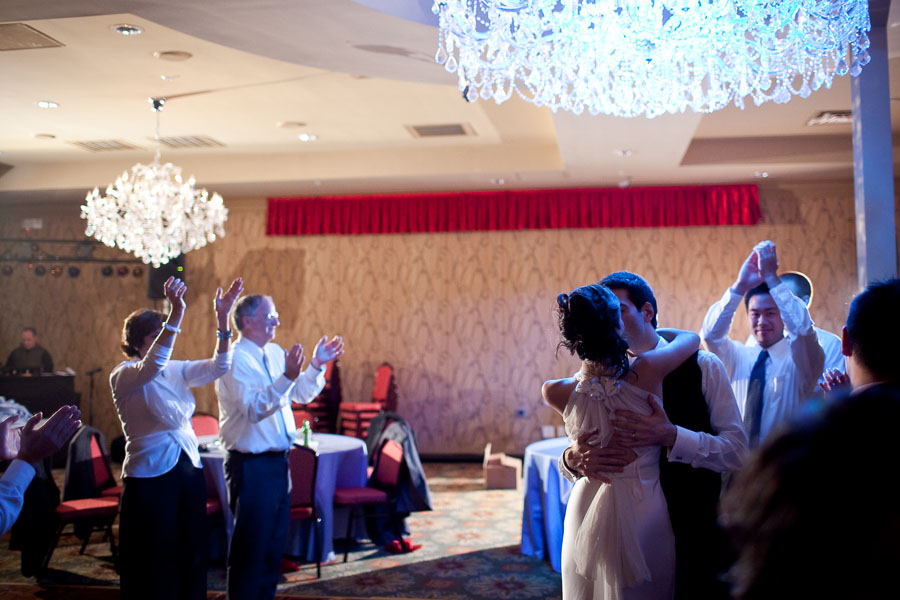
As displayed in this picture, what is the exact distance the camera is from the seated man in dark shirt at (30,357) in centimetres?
962

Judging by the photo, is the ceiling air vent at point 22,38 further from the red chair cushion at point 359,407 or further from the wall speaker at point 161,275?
the red chair cushion at point 359,407

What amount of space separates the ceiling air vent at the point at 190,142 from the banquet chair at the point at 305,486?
486cm

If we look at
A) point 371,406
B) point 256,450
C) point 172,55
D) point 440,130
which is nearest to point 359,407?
point 371,406

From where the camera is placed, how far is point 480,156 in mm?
8891

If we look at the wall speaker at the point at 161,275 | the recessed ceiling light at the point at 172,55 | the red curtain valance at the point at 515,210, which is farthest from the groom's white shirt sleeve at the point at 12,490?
the wall speaker at the point at 161,275

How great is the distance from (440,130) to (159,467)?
5.53 m

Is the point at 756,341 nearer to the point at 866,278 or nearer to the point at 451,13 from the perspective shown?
the point at 866,278

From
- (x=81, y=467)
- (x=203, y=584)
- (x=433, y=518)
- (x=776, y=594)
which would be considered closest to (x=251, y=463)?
(x=203, y=584)

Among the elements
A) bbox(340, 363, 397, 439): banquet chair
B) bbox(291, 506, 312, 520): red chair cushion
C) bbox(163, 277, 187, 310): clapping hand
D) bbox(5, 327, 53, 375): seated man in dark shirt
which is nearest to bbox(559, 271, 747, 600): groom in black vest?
bbox(163, 277, 187, 310): clapping hand

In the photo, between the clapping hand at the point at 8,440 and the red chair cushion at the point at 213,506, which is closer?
the clapping hand at the point at 8,440

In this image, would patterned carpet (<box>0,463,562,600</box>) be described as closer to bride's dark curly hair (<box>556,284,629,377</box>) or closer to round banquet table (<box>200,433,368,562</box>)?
round banquet table (<box>200,433,368,562</box>)

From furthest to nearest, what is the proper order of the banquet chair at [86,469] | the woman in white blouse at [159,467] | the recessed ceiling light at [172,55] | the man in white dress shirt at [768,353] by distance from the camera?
the recessed ceiling light at [172,55] < the banquet chair at [86,469] < the woman in white blouse at [159,467] < the man in white dress shirt at [768,353]

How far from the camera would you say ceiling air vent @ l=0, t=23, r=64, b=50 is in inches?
197

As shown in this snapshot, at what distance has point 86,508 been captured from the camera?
510cm
